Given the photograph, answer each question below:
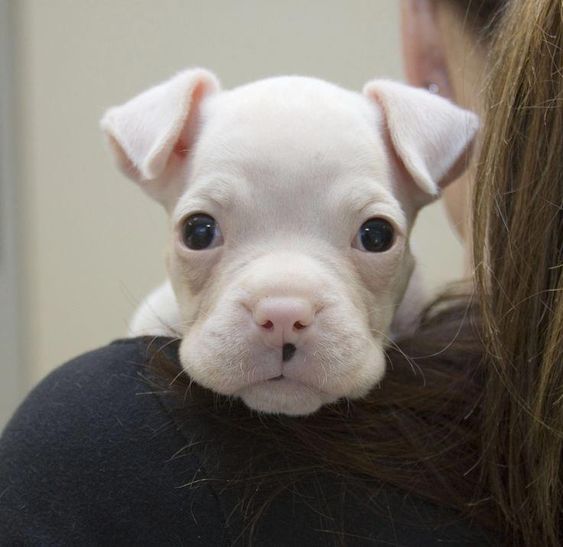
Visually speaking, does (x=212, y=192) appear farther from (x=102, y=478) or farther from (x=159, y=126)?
(x=102, y=478)

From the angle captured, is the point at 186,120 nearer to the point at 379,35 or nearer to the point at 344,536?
the point at 344,536

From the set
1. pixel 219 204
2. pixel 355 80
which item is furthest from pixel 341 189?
pixel 355 80

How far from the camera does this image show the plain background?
226cm

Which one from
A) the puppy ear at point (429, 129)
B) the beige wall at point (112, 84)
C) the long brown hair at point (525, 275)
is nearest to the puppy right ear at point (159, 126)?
the puppy ear at point (429, 129)

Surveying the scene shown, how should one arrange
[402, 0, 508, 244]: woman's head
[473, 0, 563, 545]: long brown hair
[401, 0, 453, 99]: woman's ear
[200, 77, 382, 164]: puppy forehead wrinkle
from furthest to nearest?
[401, 0, 453, 99]: woman's ear < [402, 0, 508, 244]: woman's head < [200, 77, 382, 164]: puppy forehead wrinkle < [473, 0, 563, 545]: long brown hair

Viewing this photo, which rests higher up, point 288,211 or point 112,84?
point 288,211

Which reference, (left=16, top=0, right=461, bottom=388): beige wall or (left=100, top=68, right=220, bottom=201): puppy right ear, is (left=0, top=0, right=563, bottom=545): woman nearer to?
(left=100, top=68, right=220, bottom=201): puppy right ear

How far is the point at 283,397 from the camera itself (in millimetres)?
667

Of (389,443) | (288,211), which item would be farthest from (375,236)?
(389,443)

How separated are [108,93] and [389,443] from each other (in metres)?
1.85

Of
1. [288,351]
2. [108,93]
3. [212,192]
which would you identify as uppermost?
[212,192]

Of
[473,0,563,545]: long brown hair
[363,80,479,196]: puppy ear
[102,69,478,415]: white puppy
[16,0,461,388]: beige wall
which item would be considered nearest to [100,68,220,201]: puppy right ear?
[102,69,478,415]: white puppy

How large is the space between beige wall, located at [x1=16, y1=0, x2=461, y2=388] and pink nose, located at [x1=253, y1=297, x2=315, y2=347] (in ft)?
5.24

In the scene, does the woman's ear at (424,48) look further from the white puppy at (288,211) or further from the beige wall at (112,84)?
the beige wall at (112,84)
